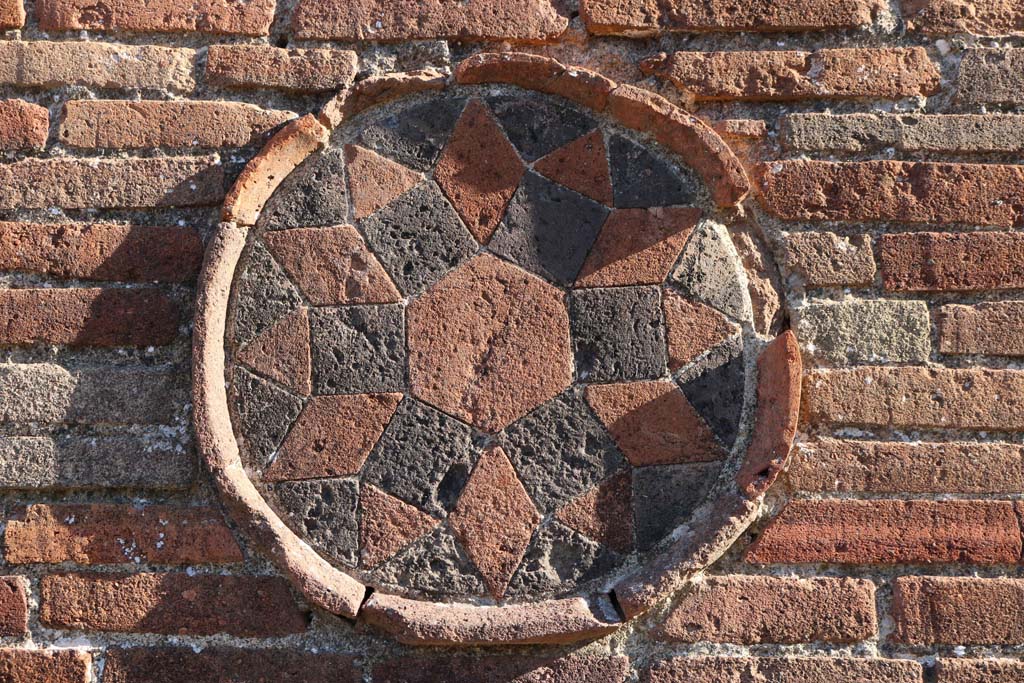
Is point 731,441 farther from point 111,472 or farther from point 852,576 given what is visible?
point 111,472

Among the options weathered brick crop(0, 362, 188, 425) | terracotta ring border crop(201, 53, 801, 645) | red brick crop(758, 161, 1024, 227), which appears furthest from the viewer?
red brick crop(758, 161, 1024, 227)

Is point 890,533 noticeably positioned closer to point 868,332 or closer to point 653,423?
point 868,332

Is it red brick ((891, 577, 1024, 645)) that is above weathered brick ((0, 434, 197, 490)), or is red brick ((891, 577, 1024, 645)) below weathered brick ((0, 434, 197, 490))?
below

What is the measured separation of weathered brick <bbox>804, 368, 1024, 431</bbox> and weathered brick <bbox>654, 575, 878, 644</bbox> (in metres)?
0.41

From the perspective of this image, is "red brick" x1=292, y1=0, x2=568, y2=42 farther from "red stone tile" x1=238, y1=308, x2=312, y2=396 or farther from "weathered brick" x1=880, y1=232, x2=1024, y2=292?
"weathered brick" x1=880, y1=232, x2=1024, y2=292

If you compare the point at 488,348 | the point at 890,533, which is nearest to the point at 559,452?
the point at 488,348

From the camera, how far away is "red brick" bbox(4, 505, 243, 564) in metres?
2.07

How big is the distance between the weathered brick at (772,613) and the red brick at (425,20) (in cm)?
149

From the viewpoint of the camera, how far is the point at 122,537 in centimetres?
208

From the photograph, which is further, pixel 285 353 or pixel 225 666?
pixel 285 353

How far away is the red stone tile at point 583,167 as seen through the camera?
2230 mm

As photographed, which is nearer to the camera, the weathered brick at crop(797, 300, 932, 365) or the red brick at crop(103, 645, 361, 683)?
the red brick at crop(103, 645, 361, 683)

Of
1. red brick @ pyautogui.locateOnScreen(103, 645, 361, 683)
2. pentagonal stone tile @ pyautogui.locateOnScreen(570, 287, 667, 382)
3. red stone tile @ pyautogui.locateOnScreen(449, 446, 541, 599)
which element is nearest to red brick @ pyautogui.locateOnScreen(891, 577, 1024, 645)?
pentagonal stone tile @ pyautogui.locateOnScreen(570, 287, 667, 382)

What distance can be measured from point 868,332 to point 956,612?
0.70m
